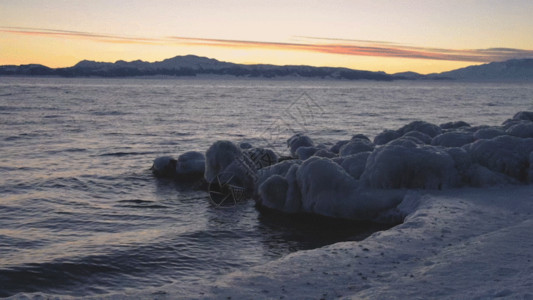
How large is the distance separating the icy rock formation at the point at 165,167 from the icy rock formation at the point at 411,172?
8.14 m

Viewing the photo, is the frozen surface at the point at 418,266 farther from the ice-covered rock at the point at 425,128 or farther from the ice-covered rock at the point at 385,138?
the ice-covered rock at the point at 425,128

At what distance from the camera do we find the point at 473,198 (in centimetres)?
1031

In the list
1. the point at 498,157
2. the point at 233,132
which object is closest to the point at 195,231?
the point at 498,157

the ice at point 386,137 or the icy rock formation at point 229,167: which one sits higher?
the ice at point 386,137

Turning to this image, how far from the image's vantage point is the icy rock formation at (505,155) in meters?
11.9

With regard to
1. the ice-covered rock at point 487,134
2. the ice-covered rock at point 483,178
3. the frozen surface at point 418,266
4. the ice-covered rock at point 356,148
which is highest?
the ice-covered rock at point 487,134

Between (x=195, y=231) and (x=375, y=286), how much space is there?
571 centimetres

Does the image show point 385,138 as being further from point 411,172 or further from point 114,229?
point 114,229

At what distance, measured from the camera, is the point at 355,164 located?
12.5 metres

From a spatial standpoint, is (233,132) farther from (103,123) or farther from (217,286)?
(217,286)

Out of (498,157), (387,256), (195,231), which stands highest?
(498,157)

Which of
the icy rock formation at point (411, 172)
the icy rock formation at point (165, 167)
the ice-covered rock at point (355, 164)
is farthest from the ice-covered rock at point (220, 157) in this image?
the icy rock formation at point (411, 172)

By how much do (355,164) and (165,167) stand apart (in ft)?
25.3

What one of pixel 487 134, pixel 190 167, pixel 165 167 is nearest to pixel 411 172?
pixel 487 134
